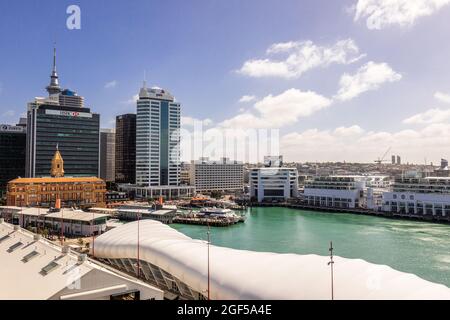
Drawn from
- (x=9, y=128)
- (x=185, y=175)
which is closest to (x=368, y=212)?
(x=185, y=175)

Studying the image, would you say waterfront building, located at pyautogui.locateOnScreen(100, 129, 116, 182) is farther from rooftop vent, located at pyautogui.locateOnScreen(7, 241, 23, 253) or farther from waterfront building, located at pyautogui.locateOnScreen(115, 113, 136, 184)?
rooftop vent, located at pyautogui.locateOnScreen(7, 241, 23, 253)

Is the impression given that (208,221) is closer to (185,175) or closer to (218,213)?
(218,213)

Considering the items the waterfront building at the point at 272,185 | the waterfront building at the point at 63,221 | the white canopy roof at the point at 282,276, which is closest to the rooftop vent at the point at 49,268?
the white canopy roof at the point at 282,276

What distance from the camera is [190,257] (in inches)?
383

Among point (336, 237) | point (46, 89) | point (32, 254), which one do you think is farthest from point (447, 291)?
point (46, 89)

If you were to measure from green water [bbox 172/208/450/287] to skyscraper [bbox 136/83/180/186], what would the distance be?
64.2 ft

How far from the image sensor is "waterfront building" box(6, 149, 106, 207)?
104 ft

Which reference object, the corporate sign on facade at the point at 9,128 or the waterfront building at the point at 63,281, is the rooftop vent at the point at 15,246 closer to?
the waterfront building at the point at 63,281

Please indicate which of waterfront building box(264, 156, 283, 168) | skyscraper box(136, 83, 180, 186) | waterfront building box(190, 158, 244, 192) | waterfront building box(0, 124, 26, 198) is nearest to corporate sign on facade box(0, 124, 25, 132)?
waterfront building box(0, 124, 26, 198)

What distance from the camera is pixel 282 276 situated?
7.68 meters

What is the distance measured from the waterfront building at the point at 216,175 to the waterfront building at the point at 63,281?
47997mm

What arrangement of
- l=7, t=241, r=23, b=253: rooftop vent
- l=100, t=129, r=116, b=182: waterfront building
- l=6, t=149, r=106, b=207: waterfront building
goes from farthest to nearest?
1. l=100, t=129, r=116, b=182: waterfront building
2. l=6, t=149, r=106, b=207: waterfront building
3. l=7, t=241, r=23, b=253: rooftop vent

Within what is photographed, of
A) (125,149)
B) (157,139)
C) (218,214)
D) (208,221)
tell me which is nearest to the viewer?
(208,221)

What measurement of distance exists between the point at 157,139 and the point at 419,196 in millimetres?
29530
